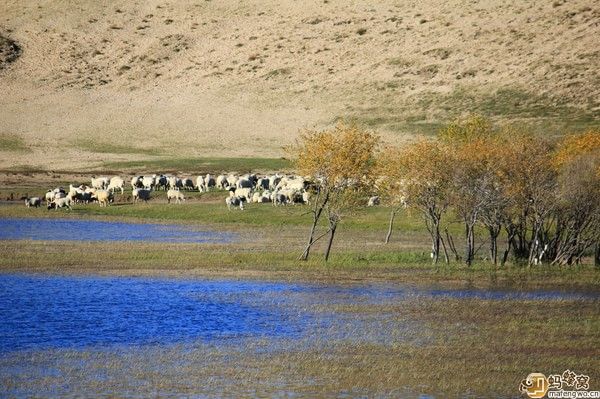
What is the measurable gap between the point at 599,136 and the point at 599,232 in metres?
8.29

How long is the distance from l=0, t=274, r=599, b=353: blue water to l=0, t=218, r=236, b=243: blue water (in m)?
12.6

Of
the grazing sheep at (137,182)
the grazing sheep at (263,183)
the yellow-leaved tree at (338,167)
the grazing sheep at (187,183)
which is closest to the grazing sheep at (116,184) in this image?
the grazing sheep at (137,182)

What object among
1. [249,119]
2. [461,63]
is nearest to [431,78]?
[461,63]

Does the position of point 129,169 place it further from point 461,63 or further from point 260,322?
point 260,322

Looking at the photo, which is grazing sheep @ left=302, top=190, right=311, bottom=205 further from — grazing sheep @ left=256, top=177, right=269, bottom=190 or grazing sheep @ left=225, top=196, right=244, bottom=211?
grazing sheep @ left=256, top=177, right=269, bottom=190

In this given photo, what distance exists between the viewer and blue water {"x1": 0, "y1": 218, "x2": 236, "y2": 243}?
52.5 m

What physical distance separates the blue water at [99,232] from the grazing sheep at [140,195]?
10.1m

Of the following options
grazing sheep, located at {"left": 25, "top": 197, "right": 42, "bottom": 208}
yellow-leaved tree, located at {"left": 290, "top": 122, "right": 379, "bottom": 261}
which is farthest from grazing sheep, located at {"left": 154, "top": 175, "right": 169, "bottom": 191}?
yellow-leaved tree, located at {"left": 290, "top": 122, "right": 379, "bottom": 261}

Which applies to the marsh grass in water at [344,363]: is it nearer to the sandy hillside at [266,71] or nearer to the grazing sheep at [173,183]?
the grazing sheep at [173,183]

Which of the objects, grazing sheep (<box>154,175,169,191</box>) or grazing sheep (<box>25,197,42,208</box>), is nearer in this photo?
grazing sheep (<box>25,197,42,208</box>)

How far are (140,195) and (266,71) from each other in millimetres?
70190

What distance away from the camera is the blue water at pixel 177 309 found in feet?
96.9

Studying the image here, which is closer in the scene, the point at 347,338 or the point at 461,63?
the point at 347,338

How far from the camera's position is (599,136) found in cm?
4997
